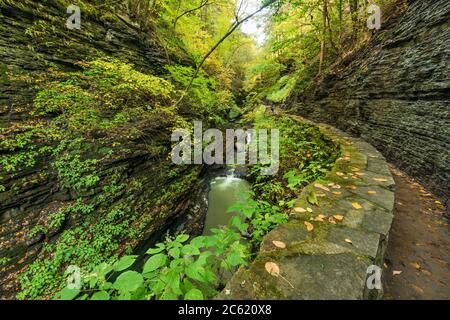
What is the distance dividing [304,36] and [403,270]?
11679 millimetres

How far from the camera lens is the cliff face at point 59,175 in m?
3.51

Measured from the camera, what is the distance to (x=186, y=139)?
734cm

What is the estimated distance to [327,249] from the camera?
1.58 metres

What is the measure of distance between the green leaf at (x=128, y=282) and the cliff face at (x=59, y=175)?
3446 mm

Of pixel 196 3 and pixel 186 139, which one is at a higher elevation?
pixel 196 3

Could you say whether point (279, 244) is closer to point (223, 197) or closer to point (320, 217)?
point (320, 217)

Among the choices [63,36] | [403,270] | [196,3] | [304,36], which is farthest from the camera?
[304,36]

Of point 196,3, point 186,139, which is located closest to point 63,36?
point 186,139

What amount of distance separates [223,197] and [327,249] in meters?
6.80

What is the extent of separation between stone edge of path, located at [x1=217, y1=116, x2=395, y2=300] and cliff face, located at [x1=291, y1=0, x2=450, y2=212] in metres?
1.43

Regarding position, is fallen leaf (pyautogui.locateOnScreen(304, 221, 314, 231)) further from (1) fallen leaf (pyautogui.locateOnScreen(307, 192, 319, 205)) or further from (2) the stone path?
(2) the stone path

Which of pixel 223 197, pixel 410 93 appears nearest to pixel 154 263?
pixel 410 93

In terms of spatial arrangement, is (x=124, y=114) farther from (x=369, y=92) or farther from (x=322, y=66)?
(x=322, y=66)

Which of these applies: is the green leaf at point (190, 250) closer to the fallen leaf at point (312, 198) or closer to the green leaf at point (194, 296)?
the green leaf at point (194, 296)
